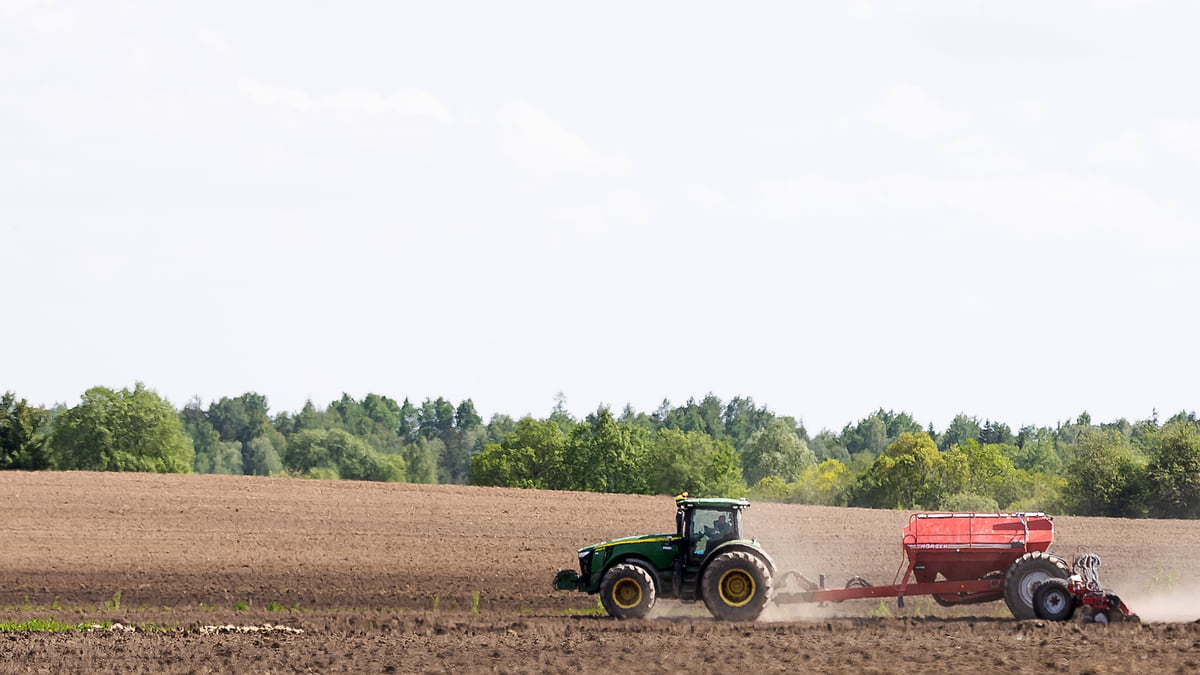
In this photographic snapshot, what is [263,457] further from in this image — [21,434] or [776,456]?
[21,434]

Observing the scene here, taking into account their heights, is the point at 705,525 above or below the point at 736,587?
above

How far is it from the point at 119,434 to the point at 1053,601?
206 ft

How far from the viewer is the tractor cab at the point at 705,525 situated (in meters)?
21.7

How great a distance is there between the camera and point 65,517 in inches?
1560

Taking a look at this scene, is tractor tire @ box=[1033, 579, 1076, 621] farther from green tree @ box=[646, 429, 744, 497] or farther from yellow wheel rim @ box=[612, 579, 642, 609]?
green tree @ box=[646, 429, 744, 497]

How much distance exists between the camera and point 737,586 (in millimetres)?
21125

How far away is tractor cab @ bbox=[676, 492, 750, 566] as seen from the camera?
71.2ft

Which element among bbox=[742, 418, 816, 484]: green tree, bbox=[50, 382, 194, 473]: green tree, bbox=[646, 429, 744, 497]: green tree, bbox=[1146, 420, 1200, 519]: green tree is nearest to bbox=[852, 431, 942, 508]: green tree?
bbox=[646, 429, 744, 497]: green tree

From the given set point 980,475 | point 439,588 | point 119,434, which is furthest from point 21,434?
point 980,475

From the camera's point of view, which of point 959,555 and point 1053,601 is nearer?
point 1053,601

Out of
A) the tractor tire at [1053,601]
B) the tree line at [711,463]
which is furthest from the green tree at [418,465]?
the tractor tire at [1053,601]

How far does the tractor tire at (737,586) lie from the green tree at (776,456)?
9304 cm

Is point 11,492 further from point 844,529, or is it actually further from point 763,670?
point 763,670

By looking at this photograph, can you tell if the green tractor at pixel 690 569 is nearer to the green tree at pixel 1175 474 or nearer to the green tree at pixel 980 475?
the green tree at pixel 1175 474
